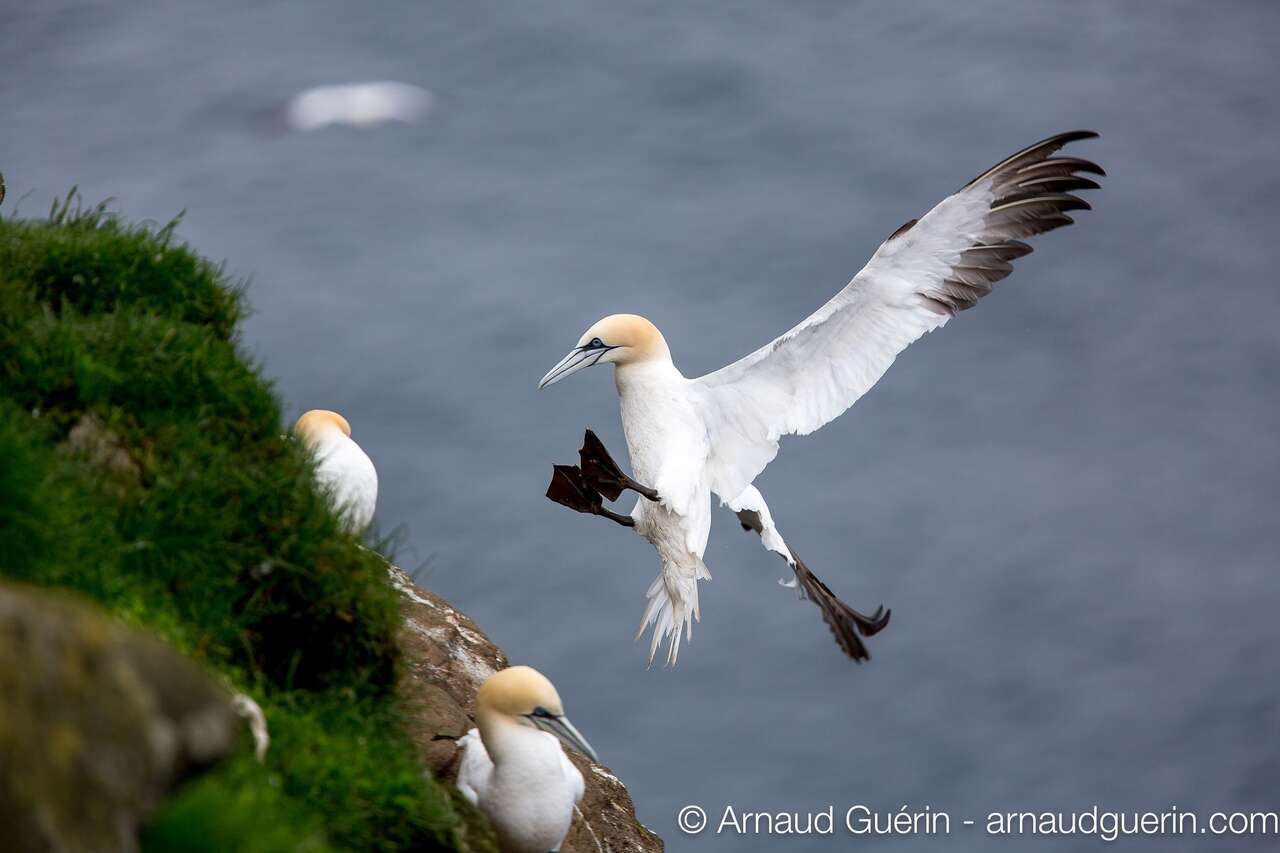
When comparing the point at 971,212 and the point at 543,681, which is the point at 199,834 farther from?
the point at 971,212

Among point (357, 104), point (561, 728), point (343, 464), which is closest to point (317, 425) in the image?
point (343, 464)

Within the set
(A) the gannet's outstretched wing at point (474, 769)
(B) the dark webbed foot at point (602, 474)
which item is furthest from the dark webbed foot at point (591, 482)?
(A) the gannet's outstretched wing at point (474, 769)

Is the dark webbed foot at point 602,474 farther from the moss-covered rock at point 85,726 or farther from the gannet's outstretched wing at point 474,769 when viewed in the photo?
the moss-covered rock at point 85,726

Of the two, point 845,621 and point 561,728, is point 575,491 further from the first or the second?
point 561,728

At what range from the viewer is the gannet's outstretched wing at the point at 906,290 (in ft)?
27.6

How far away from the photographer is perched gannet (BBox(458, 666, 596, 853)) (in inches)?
235

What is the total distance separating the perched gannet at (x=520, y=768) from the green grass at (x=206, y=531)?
0.57 feet

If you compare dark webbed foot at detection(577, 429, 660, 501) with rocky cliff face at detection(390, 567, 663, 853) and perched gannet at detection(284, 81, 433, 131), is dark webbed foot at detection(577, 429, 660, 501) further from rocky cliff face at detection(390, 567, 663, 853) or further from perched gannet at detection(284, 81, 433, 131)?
perched gannet at detection(284, 81, 433, 131)

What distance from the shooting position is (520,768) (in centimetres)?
596

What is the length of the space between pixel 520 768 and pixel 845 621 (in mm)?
2828

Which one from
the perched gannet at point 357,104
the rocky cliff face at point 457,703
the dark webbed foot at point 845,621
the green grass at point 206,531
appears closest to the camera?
the green grass at point 206,531

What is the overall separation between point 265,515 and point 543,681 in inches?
51.4

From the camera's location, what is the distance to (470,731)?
6.68 m

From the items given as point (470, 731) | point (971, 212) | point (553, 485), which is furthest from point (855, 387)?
point (470, 731)
